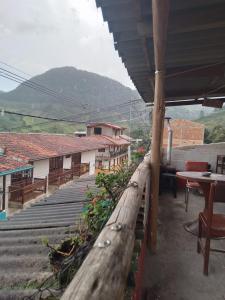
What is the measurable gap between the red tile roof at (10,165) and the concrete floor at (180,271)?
8545 millimetres

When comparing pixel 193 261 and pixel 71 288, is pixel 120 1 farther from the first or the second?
pixel 193 261

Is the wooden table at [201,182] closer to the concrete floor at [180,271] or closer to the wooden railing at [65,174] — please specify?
the concrete floor at [180,271]

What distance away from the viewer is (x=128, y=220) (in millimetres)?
1230

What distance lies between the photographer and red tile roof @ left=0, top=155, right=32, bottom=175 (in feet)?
34.7

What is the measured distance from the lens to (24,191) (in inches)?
515

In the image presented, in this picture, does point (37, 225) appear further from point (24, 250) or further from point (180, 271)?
point (180, 271)

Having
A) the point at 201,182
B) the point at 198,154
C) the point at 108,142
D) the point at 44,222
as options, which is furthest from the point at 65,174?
the point at 201,182

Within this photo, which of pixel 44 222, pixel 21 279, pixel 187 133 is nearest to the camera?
pixel 21 279

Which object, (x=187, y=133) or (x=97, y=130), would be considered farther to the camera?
(x=97, y=130)

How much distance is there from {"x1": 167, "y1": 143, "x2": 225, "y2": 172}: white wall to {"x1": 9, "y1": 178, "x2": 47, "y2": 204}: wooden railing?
840 cm

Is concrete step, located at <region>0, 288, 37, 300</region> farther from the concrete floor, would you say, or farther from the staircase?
the concrete floor

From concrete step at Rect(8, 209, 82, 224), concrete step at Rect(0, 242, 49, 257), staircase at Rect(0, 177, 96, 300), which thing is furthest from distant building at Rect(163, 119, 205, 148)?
concrete step at Rect(0, 242, 49, 257)

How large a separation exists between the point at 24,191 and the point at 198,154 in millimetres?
9231

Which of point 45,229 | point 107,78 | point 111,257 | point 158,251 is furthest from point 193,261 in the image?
point 107,78
